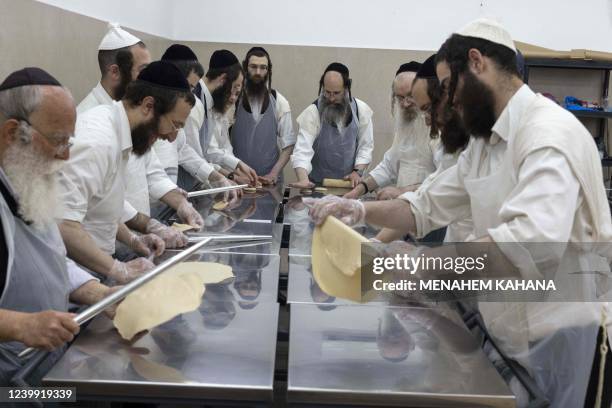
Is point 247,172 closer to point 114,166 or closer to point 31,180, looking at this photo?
point 114,166

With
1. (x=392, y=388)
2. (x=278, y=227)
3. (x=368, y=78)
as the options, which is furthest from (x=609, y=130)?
(x=392, y=388)

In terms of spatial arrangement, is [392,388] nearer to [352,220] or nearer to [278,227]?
[352,220]

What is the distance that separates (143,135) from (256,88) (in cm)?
247

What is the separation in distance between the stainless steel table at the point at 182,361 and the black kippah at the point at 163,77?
0.97m

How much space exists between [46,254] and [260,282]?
622 millimetres

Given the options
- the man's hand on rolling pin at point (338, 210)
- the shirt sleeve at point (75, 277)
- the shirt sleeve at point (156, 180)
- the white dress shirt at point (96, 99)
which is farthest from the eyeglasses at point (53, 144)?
the shirt sleeve at point (156, 180)

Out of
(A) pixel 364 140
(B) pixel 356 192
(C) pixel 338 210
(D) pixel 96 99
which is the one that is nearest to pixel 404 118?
(B) pixel 356 192

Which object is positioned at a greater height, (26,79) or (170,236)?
(26,79)

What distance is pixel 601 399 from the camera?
4.98 feet

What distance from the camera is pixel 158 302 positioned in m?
1.49

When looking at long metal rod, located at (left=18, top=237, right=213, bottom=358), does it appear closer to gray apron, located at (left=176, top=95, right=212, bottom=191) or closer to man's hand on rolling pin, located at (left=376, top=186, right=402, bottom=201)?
man's hand on rolling pin, located at (left=376, top=186, right=402, bottom=201)

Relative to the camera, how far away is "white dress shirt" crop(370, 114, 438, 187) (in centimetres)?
358

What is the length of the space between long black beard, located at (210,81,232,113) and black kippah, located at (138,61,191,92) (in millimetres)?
1913

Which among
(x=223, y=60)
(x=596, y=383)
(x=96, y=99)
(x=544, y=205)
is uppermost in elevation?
(x=223, y=60)
